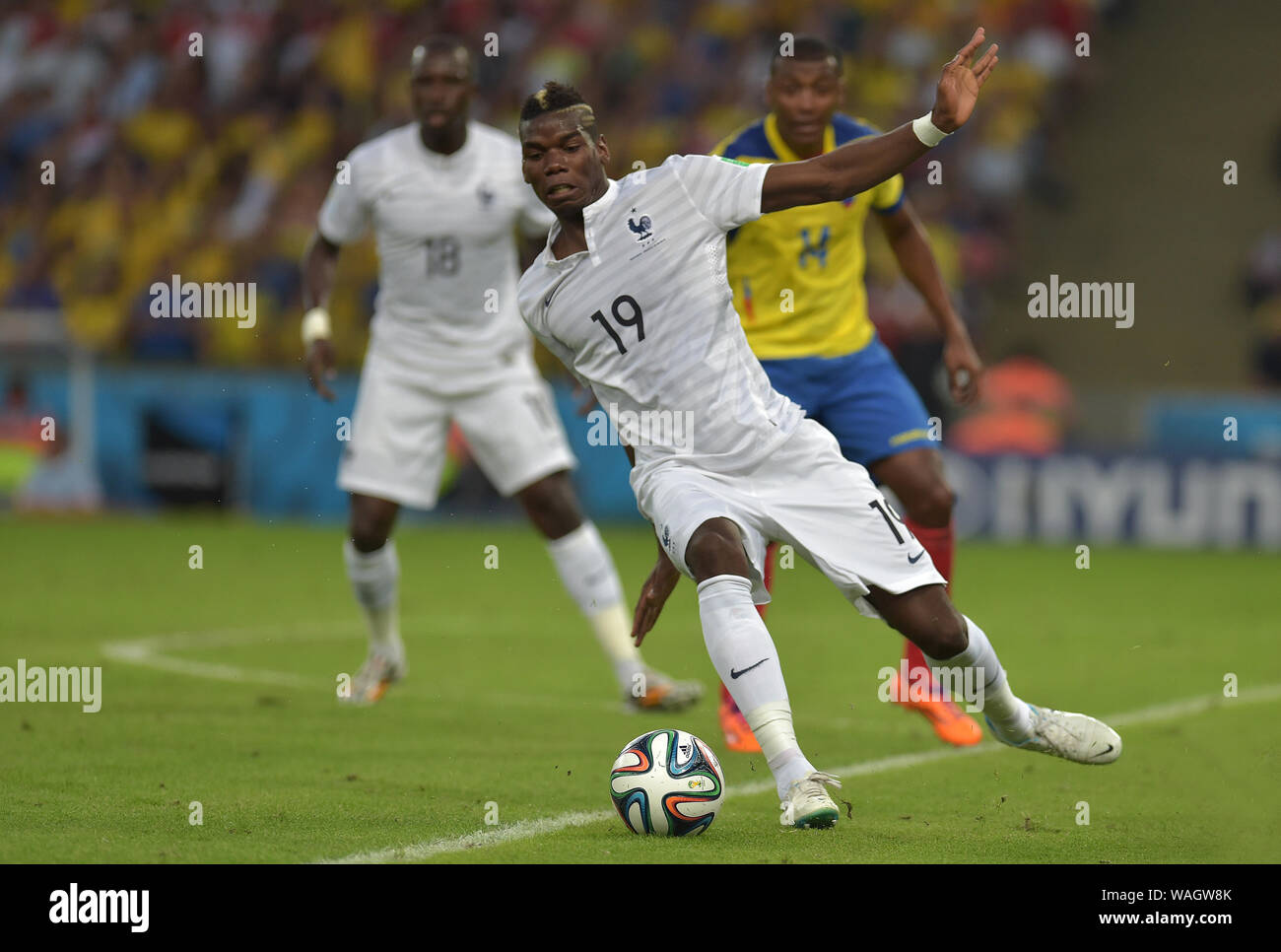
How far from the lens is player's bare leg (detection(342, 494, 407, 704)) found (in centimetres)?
852

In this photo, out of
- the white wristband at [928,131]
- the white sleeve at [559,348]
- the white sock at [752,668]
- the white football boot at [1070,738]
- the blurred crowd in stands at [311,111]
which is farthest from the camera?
the blurred crowd in stands at [311,111]

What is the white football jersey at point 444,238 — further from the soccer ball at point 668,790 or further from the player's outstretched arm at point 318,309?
the soccer ball at point 668,790

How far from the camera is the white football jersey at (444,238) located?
8.45 meters

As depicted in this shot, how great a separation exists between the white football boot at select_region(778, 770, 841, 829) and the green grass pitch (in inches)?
2.1

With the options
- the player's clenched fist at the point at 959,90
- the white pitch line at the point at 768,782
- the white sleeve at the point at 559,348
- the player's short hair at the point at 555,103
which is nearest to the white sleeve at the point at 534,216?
the white sleeve at the point at 559,348

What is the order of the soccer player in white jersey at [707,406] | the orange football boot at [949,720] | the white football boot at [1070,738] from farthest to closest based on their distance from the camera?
1. the orange football boot at [949,720]
2. the white football boot at [1070,738]
3. the soccer player in white jersey at [707,406]

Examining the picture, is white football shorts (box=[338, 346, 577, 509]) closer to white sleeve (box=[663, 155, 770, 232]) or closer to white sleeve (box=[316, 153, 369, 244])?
white sleeve (box=[316, 153, 369, 244])

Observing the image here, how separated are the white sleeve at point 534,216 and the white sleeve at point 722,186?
290 cm

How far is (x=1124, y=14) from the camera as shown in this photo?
65.6ft

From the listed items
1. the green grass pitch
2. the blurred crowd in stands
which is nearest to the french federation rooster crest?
the green grass pitch

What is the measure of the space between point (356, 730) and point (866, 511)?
2882 millimetres

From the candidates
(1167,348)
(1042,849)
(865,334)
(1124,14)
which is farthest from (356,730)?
(1124,14)

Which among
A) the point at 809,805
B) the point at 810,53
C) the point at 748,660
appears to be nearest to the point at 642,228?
the point at 748,660

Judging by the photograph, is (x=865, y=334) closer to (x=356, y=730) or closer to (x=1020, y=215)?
(x=356, y=730)
